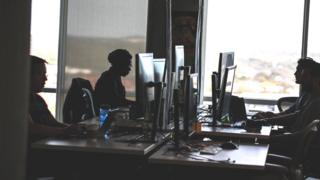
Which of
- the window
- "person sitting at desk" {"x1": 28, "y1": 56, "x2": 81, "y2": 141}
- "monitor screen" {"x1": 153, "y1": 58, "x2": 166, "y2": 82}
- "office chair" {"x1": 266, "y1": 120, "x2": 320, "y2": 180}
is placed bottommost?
"office chair" {"x1": 266, "y1": 120, "x2": 320, "y2": 180}

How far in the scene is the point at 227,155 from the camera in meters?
3.56

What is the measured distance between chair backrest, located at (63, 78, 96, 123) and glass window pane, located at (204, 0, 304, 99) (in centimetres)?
311

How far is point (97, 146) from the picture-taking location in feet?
11.6

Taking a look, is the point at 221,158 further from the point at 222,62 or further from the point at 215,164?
the point at 222,62

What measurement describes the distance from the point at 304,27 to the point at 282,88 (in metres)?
0.88

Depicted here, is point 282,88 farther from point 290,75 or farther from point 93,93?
point 93,93

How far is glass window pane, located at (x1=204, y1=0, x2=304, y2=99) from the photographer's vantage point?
7.59 metres

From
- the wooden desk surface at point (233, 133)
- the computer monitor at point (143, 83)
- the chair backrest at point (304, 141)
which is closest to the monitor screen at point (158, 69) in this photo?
the computer monitor at point (143, 83)

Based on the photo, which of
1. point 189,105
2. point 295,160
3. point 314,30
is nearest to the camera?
point 189,105

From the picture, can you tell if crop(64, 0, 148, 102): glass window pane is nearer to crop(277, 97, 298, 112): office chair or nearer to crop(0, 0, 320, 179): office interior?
crop(0, 0, 320, 179): office interior

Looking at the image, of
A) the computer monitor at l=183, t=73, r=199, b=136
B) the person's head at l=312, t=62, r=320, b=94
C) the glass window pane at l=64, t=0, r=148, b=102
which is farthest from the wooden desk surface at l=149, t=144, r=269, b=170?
the glass window pane at l=64, t=0, r=148, b=102

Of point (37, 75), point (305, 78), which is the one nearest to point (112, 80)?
point (37, 75)

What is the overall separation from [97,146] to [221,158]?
0.80 meters

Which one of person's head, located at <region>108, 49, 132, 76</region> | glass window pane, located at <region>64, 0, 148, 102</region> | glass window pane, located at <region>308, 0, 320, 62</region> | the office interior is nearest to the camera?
person's head, located at <region>108, 49, 132, 76</region>
